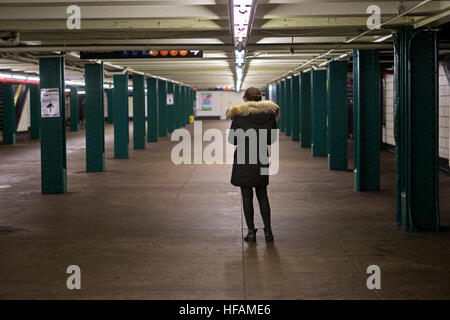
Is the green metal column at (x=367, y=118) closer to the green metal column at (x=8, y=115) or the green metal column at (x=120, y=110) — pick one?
the green metal column at (x=120, y=110)

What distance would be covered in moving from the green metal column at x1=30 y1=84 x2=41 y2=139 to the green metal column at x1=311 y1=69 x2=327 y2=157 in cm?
1372

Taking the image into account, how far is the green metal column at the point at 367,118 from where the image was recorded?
36.1ft

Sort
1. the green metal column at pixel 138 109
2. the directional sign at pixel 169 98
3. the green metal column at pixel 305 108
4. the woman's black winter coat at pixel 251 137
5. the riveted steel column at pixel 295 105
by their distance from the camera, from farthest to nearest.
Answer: the directional sign at pixel 169 98, the riveted steel column at pixel 295 105, the green metal column at pixel 138 109, the green metal column at pixel 305 108, the woman's black winter coat at pixel 251 137

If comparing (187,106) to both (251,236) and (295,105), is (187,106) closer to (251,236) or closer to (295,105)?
(295,105)

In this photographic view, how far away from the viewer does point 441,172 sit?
544 inches

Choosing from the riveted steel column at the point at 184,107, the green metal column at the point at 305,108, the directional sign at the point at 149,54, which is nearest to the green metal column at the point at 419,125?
the directional sign at the point at 149,54

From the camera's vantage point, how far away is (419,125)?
306 inches

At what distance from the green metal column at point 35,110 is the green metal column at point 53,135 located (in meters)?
15.9

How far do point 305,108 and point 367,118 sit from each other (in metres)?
9.80

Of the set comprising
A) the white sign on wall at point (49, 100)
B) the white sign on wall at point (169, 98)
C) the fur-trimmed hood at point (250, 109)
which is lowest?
the fur-trimmed hood at point (250, 109)

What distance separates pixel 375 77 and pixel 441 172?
3.94 m

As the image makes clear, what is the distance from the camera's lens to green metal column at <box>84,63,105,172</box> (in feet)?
47.9
